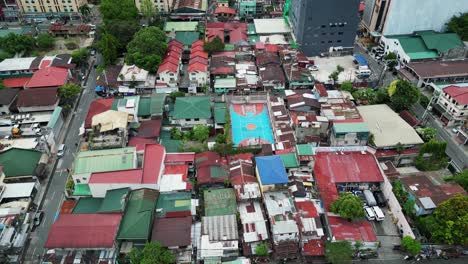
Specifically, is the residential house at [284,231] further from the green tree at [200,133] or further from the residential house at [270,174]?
the green tree at [200,133]

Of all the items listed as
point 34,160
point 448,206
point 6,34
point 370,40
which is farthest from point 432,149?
point 6,34

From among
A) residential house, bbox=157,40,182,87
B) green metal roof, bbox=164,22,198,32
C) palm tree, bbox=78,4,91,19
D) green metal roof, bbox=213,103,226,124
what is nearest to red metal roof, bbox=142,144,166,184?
green metal roof, bbox=213,103,226,124

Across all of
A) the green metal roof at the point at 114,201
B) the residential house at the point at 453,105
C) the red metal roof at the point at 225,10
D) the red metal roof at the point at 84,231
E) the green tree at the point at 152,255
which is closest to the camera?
the green tree at the point at 152,255

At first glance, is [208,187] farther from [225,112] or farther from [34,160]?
[34,160]

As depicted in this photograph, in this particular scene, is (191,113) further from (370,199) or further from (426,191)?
(426,191)

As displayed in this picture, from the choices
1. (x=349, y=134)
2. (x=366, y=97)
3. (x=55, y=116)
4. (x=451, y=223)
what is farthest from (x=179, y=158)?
(x=366, y=97)

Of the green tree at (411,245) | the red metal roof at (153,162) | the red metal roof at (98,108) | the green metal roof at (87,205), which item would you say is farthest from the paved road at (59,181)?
the green tree at (411,245)

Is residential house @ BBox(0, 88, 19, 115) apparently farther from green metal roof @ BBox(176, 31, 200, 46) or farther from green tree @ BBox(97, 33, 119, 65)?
green metal roof @ BBox(176, 31, 200, 46)
